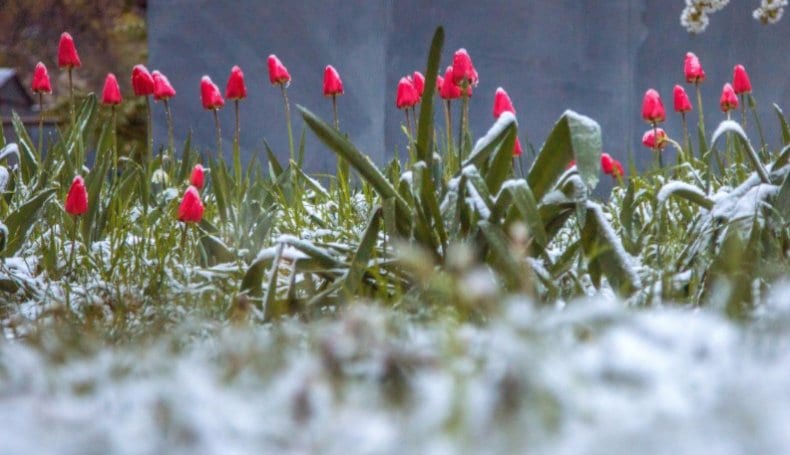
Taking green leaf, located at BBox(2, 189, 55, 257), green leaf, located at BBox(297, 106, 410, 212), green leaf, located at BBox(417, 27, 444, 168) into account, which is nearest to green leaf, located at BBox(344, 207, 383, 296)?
green leaf, located at BBox(297, 106, 410, 212)

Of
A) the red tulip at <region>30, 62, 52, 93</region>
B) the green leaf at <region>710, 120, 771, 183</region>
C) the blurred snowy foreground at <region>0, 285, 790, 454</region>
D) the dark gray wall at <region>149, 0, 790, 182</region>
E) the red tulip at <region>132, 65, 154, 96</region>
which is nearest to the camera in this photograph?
the blurred snowy foreground at <region>0, 285, 790, 454</region>

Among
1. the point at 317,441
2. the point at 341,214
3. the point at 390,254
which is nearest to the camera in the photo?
the point at 317,441

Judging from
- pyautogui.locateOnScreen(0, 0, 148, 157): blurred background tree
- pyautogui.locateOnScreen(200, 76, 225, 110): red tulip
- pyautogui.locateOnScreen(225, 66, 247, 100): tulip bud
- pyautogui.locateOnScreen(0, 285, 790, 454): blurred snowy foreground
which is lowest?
pyautogui.locateOnScreen(0, 0, 148, 157): blurred background tree

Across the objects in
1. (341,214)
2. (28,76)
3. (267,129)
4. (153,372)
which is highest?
(153,372)

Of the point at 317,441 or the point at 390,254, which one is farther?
the point at 390,254

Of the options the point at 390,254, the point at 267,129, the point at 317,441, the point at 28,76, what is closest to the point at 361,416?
the point at 317,441

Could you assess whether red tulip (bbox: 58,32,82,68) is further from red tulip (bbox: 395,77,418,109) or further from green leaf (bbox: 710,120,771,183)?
green leaf (bbox: 710,120,771,183)

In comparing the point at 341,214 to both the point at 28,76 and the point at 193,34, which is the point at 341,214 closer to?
the point at 193,34
